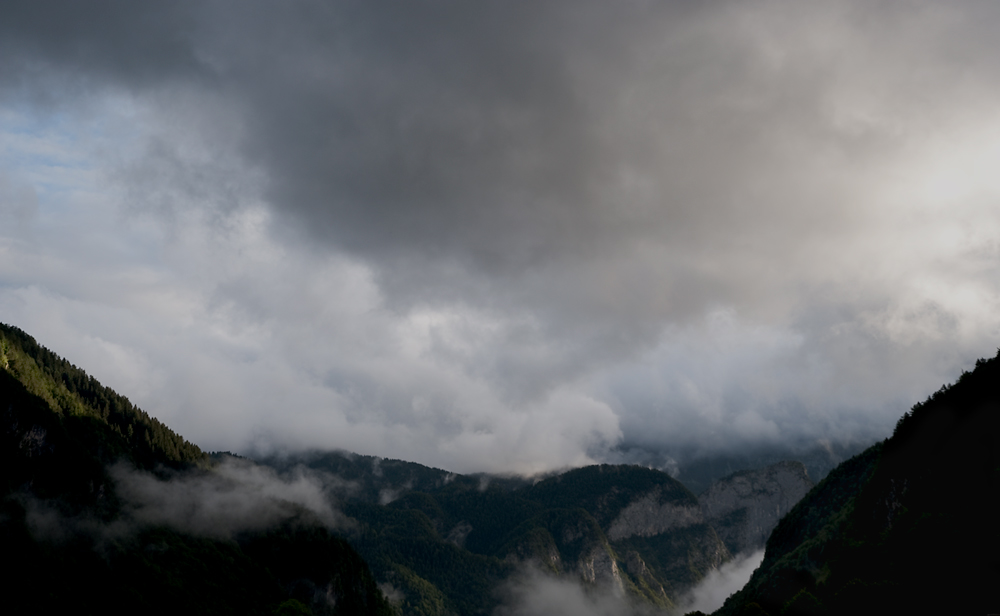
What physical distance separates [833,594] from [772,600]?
1682 inches

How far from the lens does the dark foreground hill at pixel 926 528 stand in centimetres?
12312

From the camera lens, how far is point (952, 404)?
165500mm

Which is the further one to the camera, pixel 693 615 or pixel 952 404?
pixel 693 615

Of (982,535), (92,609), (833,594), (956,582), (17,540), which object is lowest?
(92,609)

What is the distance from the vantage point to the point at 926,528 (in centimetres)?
13975

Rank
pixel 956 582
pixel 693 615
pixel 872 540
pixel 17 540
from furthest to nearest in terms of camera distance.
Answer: pixel 17 540
pixel 693 615
pixel 872 540
pixel 956 582

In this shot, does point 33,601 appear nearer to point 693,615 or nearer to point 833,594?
point 693,615

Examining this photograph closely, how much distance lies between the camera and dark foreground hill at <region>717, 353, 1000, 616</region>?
123m

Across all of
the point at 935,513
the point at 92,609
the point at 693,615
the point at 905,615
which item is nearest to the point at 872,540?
the point at 935,513

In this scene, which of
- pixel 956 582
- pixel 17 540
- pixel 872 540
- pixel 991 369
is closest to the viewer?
pixel 956 582

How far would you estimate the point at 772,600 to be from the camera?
19850 centimetres

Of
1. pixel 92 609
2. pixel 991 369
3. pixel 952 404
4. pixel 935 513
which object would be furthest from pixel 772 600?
pixel 92 609

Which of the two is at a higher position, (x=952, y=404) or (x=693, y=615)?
(x=952, y=404)

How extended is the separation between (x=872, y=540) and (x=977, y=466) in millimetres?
43315
